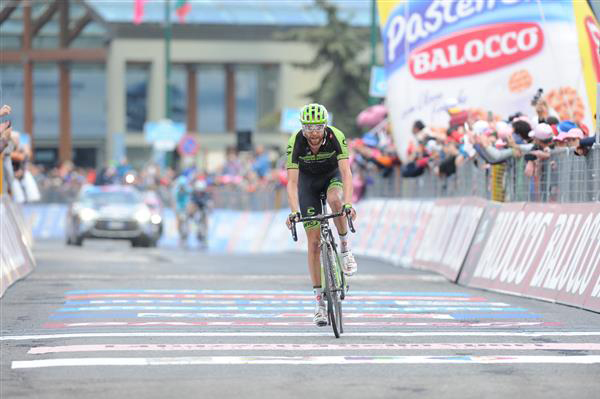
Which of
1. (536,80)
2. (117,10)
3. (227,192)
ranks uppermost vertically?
(117,10)

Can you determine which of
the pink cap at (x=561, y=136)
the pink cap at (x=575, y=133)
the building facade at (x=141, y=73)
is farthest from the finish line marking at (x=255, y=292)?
the building facade at (x=141, y=73)

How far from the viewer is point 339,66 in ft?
179

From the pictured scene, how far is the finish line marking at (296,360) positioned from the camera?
33.4 feet

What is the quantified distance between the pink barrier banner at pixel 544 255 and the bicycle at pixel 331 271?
2802mm

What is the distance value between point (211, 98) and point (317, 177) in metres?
56.3

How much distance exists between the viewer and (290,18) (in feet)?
221

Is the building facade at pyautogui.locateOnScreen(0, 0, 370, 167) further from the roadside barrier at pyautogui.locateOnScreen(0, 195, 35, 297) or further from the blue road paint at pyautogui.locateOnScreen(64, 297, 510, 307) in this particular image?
the blue road paint at pyautogui.locateOnScreen(64, 297, 510, 307)

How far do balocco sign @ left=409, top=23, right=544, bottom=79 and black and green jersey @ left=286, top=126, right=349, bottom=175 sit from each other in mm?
10203

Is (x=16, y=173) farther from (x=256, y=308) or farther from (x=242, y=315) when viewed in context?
(x=242, y=315)

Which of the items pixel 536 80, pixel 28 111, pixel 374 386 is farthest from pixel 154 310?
pixel 28 111

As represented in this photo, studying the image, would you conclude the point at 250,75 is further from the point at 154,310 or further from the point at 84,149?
the point at 154,310

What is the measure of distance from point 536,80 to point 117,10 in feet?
149

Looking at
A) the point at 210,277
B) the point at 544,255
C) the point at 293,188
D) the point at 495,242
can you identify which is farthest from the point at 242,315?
the point at 210,277

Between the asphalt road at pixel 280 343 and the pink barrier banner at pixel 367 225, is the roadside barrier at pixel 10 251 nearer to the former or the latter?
the asphalt road at pixel 280 343
